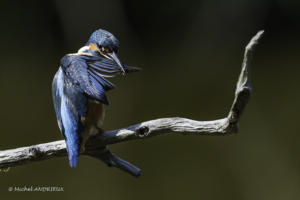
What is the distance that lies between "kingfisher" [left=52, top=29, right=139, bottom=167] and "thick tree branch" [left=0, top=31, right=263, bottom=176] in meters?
0.06

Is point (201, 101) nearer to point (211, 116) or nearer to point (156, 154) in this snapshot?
point (211, 116)

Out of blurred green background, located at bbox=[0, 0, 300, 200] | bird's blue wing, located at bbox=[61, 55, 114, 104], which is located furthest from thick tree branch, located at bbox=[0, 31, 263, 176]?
blurred green background, located at bbox=[0, 0, 300, 200]

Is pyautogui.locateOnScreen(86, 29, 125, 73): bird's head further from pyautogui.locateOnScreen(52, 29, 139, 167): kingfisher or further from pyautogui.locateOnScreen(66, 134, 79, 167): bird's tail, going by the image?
pyautogui.locateOnScreen(66, 134, 79, 167): bird's tail

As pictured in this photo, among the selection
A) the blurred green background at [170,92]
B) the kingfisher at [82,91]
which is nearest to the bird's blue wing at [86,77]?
the kingfisher at [82,91]

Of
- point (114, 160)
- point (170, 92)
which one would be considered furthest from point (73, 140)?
point (170, 92)

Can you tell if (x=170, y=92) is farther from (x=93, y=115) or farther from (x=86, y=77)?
(x=86, y=77)

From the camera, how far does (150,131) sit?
66.0 inches

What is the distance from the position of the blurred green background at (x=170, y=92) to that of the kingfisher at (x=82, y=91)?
1.93 meters

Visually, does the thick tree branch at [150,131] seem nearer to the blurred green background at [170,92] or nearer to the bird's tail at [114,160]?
the bird's tail at [114,160]

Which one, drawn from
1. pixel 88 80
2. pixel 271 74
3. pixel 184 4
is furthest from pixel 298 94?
pixel 88 80

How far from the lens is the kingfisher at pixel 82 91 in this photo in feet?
5.83

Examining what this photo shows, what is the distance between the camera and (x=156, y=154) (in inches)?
156

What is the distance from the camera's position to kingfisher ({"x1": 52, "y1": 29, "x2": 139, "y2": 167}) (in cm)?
178

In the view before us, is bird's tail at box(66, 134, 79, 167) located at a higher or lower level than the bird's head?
lower
